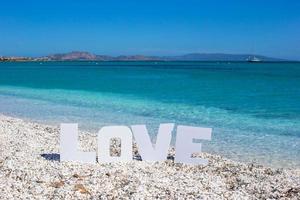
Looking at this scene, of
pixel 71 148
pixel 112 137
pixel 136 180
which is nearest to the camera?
pixel 136 180

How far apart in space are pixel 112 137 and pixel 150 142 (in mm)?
885

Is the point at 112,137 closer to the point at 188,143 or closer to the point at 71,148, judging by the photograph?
the point at 71,148

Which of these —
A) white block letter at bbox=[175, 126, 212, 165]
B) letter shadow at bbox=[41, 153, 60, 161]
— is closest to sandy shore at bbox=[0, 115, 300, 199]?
letter shadow at bbox=[41, 153, 60, 161]

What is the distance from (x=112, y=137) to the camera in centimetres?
1070

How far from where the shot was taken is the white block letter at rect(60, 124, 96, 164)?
1041cm

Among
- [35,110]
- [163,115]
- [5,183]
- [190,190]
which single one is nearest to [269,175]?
[190,190]

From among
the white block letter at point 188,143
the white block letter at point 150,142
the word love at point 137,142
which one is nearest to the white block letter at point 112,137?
the word love at point 137,142

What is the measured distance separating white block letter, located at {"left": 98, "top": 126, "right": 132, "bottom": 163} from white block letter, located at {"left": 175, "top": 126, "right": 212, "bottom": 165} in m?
1.12

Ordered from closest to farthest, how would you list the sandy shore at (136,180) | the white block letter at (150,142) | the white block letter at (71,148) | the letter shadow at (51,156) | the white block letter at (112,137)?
the sandy shore at (136,180)
the white block letter at (71,148)
the white block letter at (112,137)
the white block letter at (150,142)
the letter shadow at (51,156)

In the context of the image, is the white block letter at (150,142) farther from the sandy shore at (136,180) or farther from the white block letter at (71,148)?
the white block letter at (71,148)

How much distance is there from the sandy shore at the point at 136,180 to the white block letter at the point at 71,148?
25 cm

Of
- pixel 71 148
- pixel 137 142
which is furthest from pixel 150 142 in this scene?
pixel 71 148

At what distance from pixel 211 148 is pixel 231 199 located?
18.4 feet

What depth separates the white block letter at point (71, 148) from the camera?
10406 millimetres
